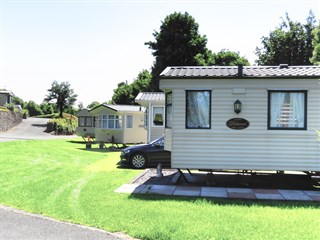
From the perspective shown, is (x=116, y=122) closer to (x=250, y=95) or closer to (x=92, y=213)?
(x=250, y=95)

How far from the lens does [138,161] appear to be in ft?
46.2

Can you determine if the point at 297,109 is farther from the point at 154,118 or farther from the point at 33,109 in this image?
the point at 33,109

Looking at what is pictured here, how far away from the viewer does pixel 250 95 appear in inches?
411

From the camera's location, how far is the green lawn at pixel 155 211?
5.71 metres

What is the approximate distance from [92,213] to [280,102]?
6.42 meters

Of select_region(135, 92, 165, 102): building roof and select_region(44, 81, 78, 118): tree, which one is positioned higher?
select_region(44, 81, 78, 118): tree

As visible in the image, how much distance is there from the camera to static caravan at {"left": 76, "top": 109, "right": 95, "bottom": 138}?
109 ft

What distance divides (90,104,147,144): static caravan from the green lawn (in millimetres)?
14612

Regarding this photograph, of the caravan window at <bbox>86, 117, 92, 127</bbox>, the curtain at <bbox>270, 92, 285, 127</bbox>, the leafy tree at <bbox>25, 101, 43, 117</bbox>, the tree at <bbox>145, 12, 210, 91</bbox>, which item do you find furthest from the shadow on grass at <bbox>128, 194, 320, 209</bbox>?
the leafy tree at <bbox>25, 101, 43, 117</bbox>

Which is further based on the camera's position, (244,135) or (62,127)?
(62,127)

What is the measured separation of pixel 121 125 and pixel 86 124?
927cm

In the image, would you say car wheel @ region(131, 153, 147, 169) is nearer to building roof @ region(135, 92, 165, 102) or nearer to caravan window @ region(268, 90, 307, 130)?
caravan window @ region(268, 90, 307, 130)

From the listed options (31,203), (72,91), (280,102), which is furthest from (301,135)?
(72,91)

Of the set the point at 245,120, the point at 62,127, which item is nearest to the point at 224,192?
the point at 245,120
